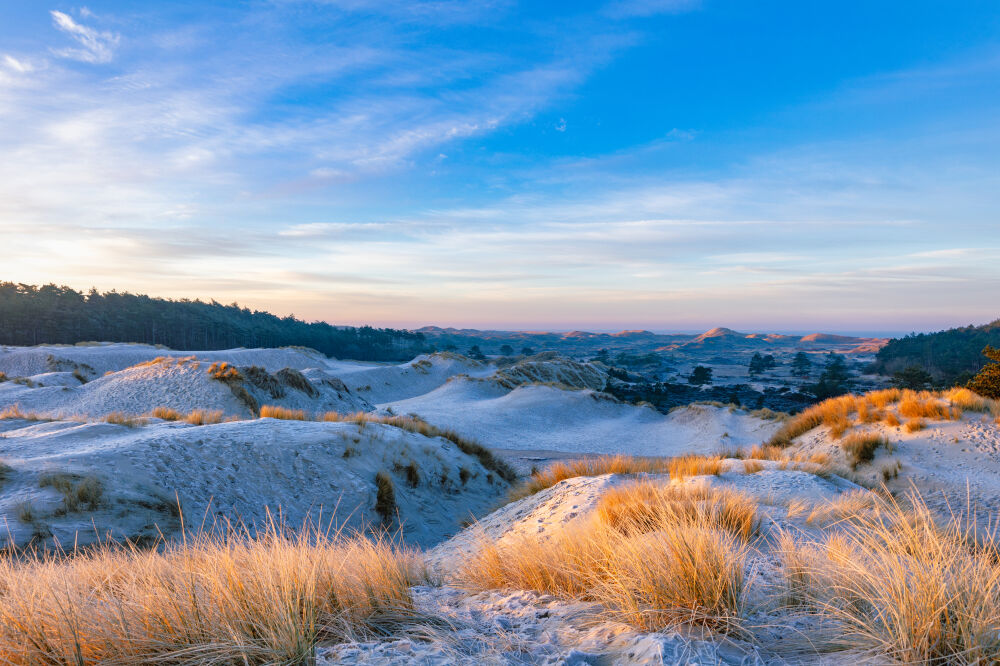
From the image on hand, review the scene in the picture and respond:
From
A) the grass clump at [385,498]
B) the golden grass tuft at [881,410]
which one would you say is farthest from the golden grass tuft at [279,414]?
the golden grass tuft at [881,410]

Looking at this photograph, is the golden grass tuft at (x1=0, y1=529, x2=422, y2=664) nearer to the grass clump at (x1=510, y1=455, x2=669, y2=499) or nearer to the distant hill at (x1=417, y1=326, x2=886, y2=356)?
the grass clump at (x1=510, y1=455, x2=669, y2=499)

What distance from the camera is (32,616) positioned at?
2.20 meters

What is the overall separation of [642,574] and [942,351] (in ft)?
266

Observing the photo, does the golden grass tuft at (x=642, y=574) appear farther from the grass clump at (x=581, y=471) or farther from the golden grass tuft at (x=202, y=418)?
the golden grass tuft at (x=202, y=418)

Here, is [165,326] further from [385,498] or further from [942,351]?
[942,351]

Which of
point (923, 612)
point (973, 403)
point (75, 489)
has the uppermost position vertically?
point (923, 612)

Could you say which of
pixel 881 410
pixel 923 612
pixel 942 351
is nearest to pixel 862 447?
pixel 881 410

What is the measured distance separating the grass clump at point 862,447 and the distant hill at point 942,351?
46.9 meters

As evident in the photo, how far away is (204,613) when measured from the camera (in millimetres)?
2389

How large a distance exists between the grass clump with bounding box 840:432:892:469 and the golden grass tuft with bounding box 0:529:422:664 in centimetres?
1220

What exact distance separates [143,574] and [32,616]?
2.04ft

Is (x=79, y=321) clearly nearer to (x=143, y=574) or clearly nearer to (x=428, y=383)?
(x=428, y=383)

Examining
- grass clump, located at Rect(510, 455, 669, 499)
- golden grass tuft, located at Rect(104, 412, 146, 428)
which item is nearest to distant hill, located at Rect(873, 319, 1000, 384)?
grass clump, located at Rect(510, 455, 669, 499)

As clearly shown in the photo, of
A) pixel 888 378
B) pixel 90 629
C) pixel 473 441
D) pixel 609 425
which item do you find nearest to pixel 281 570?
pixel 90 629
